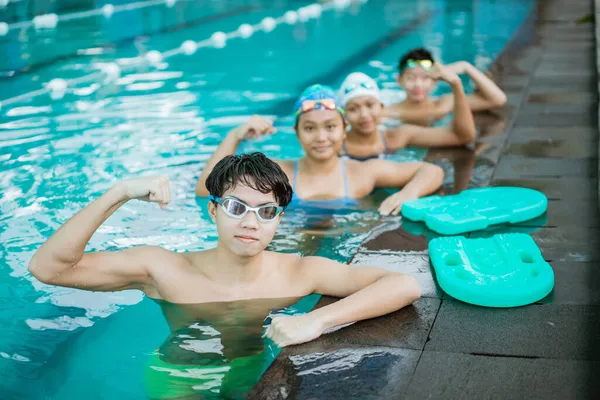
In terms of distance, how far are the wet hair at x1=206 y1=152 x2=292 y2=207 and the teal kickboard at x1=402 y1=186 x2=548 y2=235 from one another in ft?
4.33

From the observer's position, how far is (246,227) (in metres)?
2.92

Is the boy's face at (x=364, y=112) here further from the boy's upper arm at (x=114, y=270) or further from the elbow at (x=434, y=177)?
the boy's upper arm at (x=114, y=270)

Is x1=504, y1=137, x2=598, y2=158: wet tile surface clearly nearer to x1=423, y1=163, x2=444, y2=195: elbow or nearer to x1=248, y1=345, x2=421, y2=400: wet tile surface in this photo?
x1=423, y1=163, x2=444, y2=195: elbow

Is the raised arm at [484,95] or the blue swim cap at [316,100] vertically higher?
the blue swim cap at [316,100]

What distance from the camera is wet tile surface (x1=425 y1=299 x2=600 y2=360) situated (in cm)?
275

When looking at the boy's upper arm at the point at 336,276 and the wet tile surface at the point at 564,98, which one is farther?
the wet tile surface at the point at 564,98

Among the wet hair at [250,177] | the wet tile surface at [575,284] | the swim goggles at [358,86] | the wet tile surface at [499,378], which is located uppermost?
the wet hair at [250,177]


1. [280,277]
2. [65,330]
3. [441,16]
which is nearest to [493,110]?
[280,277]

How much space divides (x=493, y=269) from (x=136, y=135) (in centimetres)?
408

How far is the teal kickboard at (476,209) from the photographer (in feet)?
13.3

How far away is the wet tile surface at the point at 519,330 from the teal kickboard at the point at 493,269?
0.16ft

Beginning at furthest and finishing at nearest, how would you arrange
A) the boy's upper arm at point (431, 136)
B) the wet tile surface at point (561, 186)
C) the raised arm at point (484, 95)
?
the raised arm at point (484, 95), the boy's upper arm at point (431, 136), the wet tile surface at point (561, 186)

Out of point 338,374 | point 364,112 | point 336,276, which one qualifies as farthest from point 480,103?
point 338,374

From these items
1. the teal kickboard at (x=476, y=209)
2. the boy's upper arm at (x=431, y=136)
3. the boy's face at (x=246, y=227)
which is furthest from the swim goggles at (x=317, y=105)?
the boy's face at (x=246, y=227)
